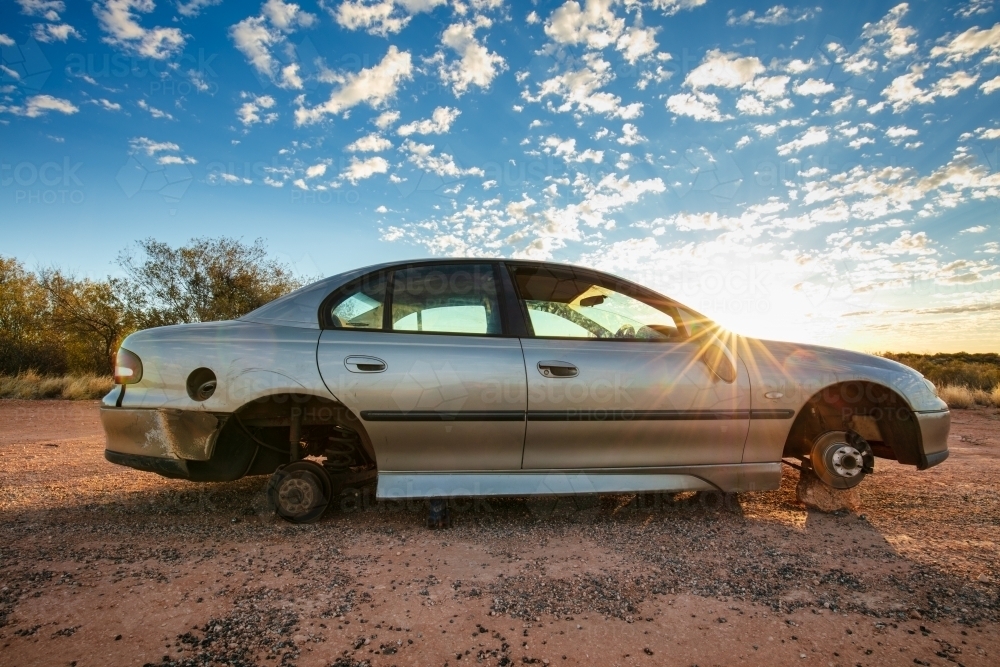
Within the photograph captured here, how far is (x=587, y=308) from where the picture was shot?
11.7 feet

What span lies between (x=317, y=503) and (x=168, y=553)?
760 mm

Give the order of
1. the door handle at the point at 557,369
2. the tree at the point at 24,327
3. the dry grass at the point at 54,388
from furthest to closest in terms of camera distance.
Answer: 1. the tree at the point at 24,327
2. the dry grass at the point at 54,388
3. the door handle at the point at 557,369

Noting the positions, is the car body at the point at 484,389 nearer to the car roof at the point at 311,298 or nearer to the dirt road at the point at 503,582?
the car roof at the point at 311,298

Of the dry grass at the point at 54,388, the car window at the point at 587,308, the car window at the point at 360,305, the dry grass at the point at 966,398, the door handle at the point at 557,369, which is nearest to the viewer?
the door handle at the point at 557,369

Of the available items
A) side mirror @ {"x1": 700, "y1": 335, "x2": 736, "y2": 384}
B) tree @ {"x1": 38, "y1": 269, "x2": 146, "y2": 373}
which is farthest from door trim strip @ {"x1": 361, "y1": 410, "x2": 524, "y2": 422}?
tree @ {"x1": 38, "y1": 269, "x2": 146, "y2": 373}

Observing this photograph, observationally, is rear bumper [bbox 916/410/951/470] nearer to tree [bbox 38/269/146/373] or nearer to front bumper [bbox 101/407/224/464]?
front bumper [bbox 101/407/224/464]

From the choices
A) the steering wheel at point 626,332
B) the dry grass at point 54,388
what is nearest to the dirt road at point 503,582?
the steering wheel at point 626,332

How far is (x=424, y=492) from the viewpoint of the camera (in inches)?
117

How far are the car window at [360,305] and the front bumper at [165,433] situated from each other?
89 centimetres

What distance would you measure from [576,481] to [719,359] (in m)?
1.19

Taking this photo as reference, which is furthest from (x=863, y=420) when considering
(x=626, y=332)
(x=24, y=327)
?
(x=24, y=327)


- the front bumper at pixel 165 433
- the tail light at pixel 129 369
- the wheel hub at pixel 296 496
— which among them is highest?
the tail light at pixel 129 369

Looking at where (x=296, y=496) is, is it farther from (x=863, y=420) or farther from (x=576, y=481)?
(x=863, y=420)

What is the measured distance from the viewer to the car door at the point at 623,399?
3.07 m
